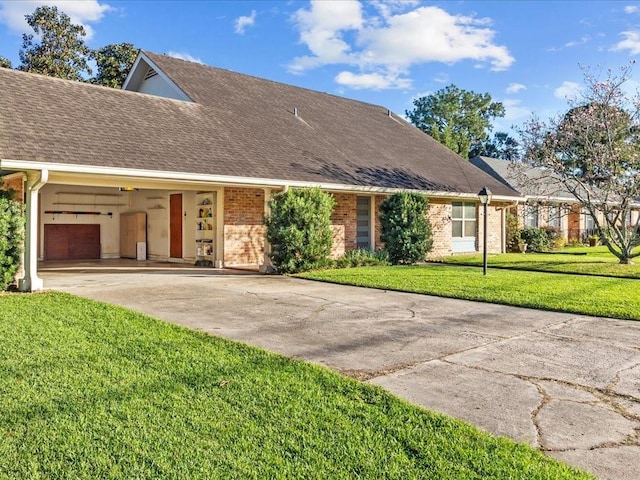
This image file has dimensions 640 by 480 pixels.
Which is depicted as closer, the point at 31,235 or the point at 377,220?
the point at 31,235

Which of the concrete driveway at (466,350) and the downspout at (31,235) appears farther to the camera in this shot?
the downspout at (31,235)

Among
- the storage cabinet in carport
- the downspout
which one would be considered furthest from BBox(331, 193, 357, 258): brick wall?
the downspout

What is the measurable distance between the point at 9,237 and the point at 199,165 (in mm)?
4159

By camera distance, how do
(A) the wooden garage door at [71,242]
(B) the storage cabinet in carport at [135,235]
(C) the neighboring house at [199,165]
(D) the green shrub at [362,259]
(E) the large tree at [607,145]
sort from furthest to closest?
(B) the storage cabinet in carport at [135,235]
(A) the wooden garage door at [71,242]
(E) the large tree at [607,145]
(D) the green shrub at [362,259]
(C) the neighboring house at [199,165]

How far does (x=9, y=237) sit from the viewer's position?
29.0ft

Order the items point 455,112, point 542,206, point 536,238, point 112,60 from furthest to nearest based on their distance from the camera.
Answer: point 455,112, point 112,60, point 542,206, point 536,238

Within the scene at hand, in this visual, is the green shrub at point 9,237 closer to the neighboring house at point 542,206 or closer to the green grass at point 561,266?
the green grass at point 561,266

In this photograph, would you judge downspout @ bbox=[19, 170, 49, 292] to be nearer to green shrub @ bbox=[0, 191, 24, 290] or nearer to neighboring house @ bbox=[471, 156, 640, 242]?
green shrub @ bbox=[0, 191, 24, 290]

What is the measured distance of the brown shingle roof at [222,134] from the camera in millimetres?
10523

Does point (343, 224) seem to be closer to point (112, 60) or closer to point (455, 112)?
point (112, 60)

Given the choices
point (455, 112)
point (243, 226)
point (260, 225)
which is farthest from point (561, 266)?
point (455, 112)

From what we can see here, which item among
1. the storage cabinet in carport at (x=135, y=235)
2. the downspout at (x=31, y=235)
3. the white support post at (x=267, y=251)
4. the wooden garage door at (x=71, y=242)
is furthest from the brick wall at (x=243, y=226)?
the wooden garage door at (x=71, y=242)

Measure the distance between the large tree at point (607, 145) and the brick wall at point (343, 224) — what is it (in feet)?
20.5

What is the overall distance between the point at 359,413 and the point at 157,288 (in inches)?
285
